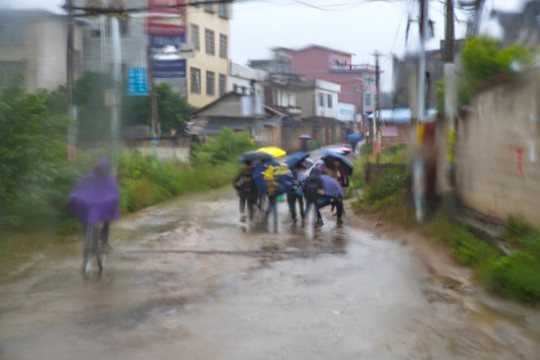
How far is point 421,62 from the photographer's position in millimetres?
13406

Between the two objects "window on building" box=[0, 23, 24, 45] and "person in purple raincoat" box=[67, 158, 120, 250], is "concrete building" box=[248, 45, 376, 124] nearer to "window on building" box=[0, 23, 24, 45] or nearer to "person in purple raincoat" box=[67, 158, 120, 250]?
"window on building" box=[0, 23, 24, 45]

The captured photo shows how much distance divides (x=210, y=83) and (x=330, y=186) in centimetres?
3606

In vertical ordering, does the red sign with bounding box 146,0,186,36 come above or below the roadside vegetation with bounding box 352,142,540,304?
above

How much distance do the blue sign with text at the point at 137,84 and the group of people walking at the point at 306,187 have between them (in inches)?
260

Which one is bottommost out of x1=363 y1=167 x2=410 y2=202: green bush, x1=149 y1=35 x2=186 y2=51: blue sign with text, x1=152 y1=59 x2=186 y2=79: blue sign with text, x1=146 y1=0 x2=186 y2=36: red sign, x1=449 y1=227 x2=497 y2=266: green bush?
x1=449 y1=227 x2=497 y2=266: green bush

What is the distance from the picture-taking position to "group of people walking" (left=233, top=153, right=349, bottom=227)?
13.8 m

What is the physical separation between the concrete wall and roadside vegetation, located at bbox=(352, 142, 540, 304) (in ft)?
1.46

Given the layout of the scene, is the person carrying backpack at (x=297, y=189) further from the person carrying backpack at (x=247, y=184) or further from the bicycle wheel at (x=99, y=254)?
the bicycle wheel at (x=99, y=254)

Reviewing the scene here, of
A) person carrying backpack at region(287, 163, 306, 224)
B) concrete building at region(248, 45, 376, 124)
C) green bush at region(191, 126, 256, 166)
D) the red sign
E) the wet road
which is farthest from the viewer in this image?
concrete building at region(248, 45, 376, 124)

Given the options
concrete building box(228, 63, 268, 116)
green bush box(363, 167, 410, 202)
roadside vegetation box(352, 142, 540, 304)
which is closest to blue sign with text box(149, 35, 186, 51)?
→ green bush box(363, 167, 410, 202)

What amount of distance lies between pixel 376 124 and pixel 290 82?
60.8 feet

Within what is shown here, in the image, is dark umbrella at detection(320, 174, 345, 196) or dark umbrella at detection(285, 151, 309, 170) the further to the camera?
dark umbrella at detection(285, 151, 309, 170)

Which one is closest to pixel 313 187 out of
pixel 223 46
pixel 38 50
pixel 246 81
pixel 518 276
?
pixel 518 276

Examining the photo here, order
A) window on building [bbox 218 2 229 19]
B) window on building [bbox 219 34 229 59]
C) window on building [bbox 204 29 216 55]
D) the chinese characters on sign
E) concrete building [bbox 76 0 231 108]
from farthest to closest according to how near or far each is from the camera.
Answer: window on building [bbox 219 34 229 59] → window on building [bbox 218 2 229 19] → window on building [bbox 204 29 216 55] → concrete building [bbox 76 0 231 108] → the chinese characters on sign
